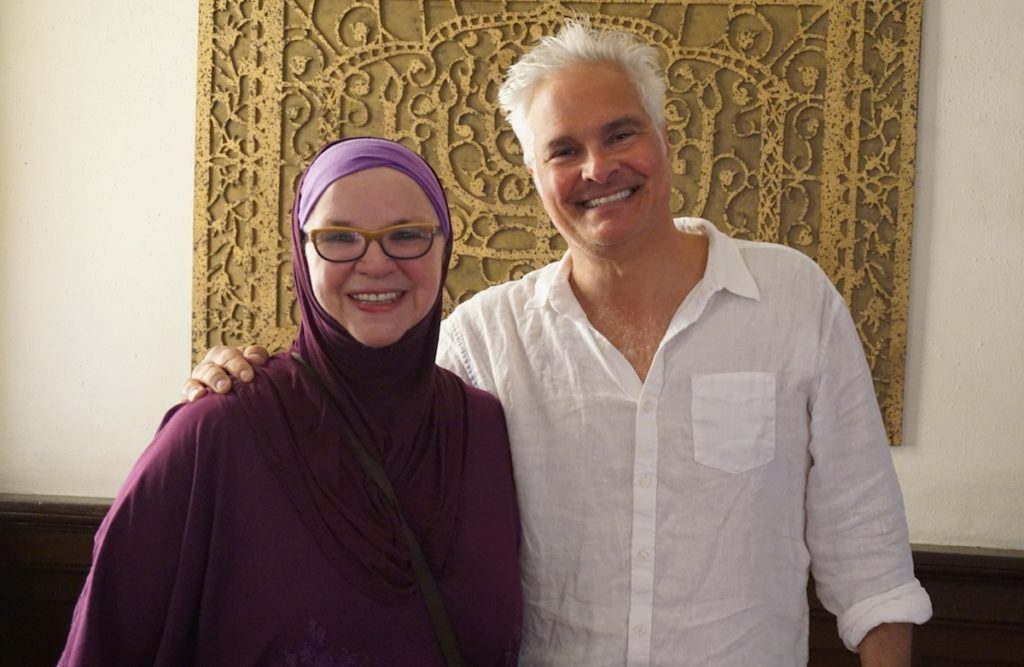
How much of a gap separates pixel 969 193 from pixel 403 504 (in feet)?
5.74

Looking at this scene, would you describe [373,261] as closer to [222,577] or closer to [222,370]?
[222,370]

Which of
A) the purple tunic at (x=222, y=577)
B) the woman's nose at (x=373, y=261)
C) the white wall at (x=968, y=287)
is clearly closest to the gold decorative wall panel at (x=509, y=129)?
the white wall at (x=968, y=287)

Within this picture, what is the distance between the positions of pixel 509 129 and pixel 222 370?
132 cm

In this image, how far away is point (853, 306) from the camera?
2426 mm

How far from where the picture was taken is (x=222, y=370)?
4.59 ft

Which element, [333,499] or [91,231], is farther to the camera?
[91,231]

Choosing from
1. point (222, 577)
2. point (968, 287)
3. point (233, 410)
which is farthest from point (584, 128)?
point (968, 287)

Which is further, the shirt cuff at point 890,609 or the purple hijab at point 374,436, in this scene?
the shirt cuff at point 890,609

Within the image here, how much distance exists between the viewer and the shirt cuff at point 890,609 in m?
1.58

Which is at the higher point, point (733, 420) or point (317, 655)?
point (733, 420)

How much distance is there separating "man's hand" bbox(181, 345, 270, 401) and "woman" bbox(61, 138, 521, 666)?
25 millimetres

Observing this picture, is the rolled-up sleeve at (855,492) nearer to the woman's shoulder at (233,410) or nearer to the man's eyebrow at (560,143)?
the man's eyebrow at (560,143)

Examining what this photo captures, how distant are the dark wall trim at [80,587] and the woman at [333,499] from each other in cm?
142

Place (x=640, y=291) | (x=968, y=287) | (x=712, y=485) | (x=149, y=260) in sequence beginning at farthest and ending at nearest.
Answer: (x=149, y=260)
(x=968, y=287)
(x=640, y=291)
(x=712, y=485)
